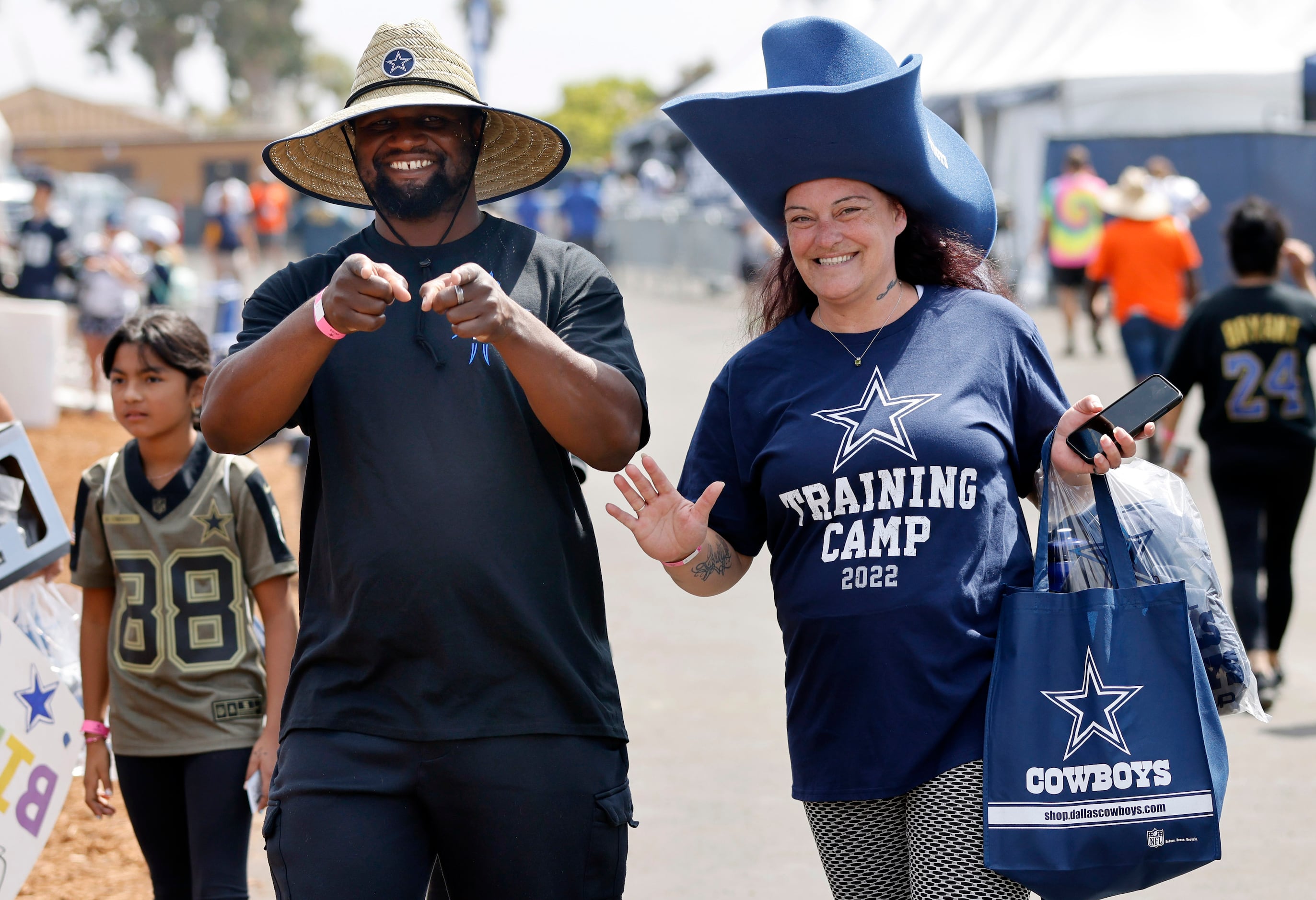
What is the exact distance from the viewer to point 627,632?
7715 millimetres

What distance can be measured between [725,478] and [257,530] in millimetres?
1217

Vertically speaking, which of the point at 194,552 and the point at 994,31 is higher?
the point at 994,31

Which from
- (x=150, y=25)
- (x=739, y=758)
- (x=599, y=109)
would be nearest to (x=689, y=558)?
(x=739, y=758)

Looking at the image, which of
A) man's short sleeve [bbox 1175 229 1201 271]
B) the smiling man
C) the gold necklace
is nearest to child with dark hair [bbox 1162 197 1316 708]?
the gold necklace

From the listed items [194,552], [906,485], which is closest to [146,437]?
[194,552]

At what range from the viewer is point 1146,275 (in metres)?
11.4

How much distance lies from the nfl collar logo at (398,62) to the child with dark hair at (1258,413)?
4.50 m

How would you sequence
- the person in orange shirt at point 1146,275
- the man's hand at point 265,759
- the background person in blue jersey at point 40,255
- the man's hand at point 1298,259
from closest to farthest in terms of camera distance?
the man's hand at point 265,759
the man's hand at point 1298,259
the person in orange shirt at point 1146,275
the background person in blue jersey at point 40,255

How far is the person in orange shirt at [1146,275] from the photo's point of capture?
1133cm

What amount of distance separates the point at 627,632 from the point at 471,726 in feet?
16.5

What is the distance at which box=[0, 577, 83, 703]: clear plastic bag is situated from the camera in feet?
12.7

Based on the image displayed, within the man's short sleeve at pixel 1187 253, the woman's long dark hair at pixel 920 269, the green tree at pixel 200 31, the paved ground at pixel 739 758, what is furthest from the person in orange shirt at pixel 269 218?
the green tree at pixel 200 31

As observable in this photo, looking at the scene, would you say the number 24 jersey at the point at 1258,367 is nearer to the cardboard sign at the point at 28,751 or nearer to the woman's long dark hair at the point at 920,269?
the woman's long dark hair at the point at 920,269

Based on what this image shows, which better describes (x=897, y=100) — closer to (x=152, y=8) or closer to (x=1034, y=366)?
(x=1034, y=366)
